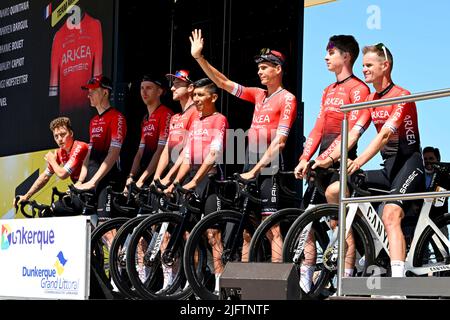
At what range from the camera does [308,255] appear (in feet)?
25.5

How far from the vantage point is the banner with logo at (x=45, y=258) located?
930 cm

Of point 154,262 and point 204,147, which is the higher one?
point 204,147

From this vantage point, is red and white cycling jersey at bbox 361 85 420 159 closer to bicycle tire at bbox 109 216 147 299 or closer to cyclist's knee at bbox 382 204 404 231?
cyclist's knee at bbox 382 204 404 231

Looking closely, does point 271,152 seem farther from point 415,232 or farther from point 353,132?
point 415,232

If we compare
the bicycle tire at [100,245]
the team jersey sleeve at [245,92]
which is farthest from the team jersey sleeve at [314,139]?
the bicycle tire at [100,245]

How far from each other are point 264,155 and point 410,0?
69.5 inches

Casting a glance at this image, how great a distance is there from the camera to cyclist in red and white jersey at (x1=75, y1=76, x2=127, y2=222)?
11062 millimetres

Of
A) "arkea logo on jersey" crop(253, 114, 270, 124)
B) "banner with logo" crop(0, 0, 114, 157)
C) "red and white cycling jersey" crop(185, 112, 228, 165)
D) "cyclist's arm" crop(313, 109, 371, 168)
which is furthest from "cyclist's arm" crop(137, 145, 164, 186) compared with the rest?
"cyclist's arm" crop(313, 109, 371, 168)

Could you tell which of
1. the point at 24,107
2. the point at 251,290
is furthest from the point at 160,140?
the point at 251,290

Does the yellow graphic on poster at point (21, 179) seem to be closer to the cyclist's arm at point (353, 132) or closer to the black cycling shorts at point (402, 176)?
the cyclist's arm at point (353, 132)

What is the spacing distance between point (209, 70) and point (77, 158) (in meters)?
2.50

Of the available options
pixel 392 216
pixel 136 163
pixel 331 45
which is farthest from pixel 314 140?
pixel 136 163

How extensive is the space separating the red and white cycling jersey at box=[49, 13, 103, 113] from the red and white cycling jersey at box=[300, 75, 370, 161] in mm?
3717

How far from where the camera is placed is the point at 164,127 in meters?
10.9
